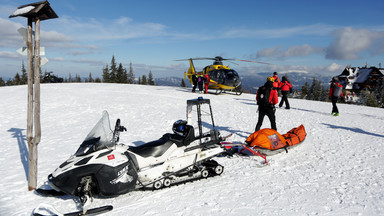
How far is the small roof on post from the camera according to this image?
4352mm

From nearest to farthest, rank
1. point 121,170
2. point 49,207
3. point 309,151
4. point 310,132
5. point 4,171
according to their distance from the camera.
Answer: point 49,207 → point 121,170 → point 4,171 → point 309,151 → point 310,132

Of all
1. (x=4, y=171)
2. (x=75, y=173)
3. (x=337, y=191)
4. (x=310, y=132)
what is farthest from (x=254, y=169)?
(x=4, y=171)

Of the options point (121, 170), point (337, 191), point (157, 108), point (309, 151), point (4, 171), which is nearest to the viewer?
point (121, 170)

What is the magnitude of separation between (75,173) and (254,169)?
12.8 feet

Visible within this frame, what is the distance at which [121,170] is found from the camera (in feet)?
14.0

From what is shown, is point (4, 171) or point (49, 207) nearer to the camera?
point (49, 207)

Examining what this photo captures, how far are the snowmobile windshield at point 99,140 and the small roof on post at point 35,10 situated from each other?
225 cm

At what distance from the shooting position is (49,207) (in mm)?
3754

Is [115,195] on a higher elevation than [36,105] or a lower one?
lower

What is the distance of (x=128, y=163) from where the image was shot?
4375mm

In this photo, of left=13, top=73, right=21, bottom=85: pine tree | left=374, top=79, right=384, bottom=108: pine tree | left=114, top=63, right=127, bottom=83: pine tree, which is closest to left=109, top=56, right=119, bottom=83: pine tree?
left=114, top=63, right=127, bottom=83: pine tree

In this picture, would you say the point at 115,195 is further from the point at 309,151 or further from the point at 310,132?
the point at 310,132

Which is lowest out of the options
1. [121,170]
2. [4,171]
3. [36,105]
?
[4,171]

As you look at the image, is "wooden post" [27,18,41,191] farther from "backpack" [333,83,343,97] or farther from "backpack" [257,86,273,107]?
"backpack" [333,83,343,97]
